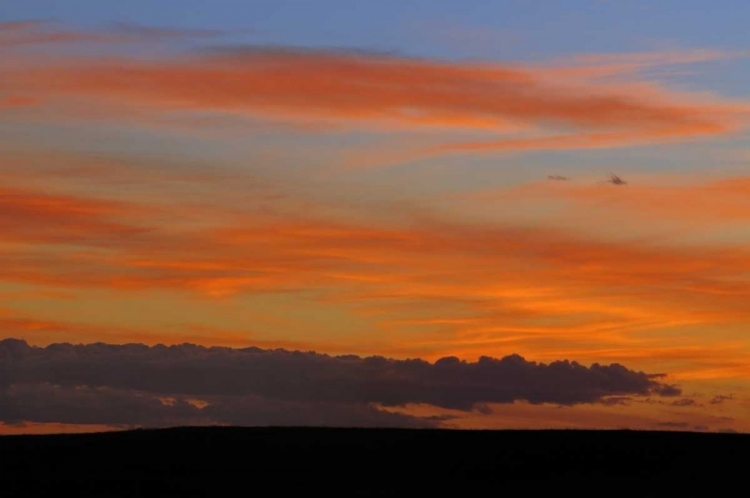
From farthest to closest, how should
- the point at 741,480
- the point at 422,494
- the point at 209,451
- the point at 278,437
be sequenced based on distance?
1. the point at 278,437
2. the point at 209,451
3. the point at 741,480
4. the point at 422,494

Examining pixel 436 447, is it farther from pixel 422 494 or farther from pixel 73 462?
pixel 73 462

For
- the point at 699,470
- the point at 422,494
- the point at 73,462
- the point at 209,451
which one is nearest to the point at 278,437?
the point at 209,451

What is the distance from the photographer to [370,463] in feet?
153

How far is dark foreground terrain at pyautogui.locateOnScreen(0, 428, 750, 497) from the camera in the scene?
139ft

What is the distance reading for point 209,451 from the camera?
48.8m

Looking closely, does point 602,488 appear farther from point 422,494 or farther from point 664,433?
point 664,433

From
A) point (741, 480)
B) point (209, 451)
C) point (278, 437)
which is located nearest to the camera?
point (741, 480)

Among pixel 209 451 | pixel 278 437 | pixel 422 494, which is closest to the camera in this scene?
pixel 422 494

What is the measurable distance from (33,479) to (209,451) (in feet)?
24.9

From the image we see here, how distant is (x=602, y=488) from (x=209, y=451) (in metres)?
14.4

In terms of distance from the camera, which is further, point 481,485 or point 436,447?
point 436,447

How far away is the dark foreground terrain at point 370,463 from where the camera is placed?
42312 mm

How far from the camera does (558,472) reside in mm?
46062

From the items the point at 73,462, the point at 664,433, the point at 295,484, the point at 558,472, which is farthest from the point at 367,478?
the point at 664,433
